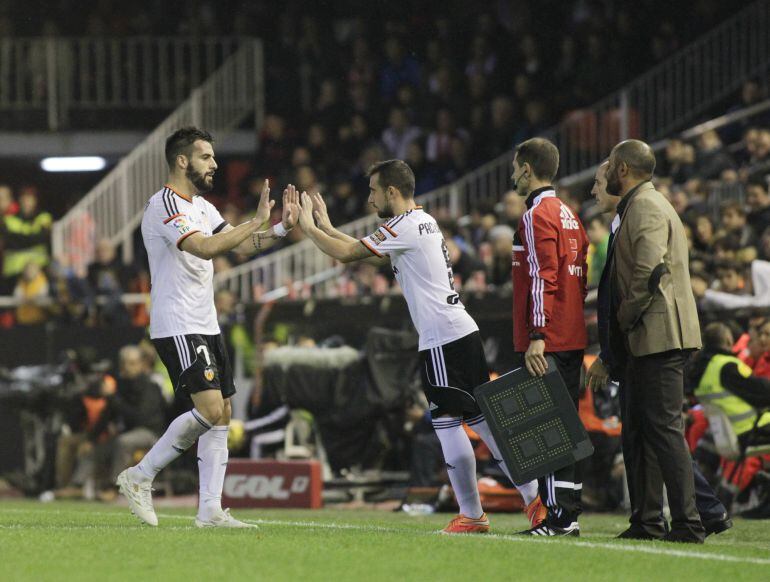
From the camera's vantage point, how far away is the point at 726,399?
11.7 metres

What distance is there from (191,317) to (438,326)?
4.82ft

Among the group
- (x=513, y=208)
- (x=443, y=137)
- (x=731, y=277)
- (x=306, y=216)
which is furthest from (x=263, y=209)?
(x=443, y=137)

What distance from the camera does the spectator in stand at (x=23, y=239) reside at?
21391mm

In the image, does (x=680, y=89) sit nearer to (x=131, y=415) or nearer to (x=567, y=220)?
(x=131, y=415)

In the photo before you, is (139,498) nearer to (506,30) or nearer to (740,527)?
(740,527)

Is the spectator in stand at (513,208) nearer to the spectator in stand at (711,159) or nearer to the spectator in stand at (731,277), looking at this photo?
the spectator in stand at (711,159)

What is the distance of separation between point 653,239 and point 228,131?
17.3m

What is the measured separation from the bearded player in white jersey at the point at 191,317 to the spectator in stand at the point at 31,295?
8.98 metres

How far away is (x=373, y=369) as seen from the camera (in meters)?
14.8

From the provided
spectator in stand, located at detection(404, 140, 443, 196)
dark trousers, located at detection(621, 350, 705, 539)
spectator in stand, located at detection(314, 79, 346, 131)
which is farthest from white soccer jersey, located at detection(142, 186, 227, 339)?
spectator in stand, located at detection(314, 79, 346, 131)

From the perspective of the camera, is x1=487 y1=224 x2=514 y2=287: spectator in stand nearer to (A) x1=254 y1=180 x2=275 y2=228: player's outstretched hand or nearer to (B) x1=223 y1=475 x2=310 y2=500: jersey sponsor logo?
(B) x1=223 y1=475 x2=310 y2=500: jersey sponsor logo

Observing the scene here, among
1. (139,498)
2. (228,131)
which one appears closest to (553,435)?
(139,498)

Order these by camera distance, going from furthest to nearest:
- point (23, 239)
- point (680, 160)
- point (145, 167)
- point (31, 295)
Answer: point (145, 167) → point (23, 239) → point (31, 295) → point (680, 160)

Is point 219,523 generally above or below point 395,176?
below
